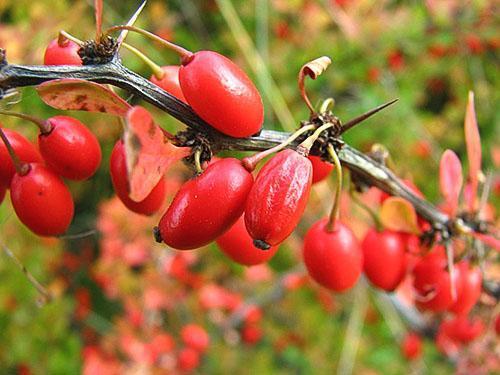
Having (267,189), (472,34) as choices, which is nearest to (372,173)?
(267,189)

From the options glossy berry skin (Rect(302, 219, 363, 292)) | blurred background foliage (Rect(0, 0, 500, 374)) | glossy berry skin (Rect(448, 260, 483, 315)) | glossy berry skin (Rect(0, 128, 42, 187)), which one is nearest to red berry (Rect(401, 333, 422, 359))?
blurred background foliage (Rect(0, 0, 500, 374))

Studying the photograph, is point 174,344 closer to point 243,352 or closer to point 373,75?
point 243,352

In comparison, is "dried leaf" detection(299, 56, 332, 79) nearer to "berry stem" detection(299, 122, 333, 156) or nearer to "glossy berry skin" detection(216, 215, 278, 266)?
"berry stem" detection(299, 122, 333, 156)

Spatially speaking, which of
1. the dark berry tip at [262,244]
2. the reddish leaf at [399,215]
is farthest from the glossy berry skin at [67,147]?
the reddish leaf at [399,215]

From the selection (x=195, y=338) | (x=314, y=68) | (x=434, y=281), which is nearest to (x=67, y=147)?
(x=314, y=68)

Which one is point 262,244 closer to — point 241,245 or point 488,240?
point 241,245
